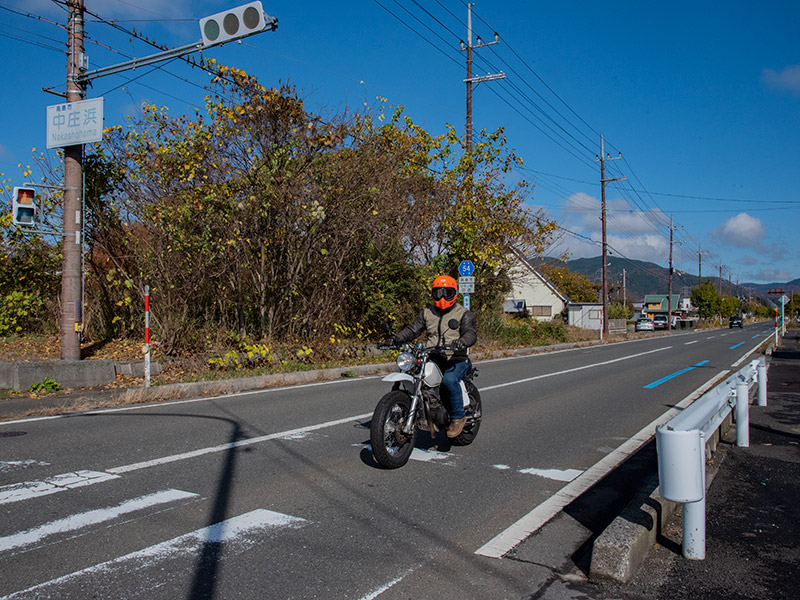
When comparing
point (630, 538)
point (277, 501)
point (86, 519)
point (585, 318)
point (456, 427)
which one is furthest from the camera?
point (585, 318)

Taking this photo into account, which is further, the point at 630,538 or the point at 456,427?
the point at 456,427

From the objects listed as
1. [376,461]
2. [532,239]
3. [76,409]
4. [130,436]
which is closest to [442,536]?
[376,461]

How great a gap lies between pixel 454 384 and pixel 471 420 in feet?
2.22

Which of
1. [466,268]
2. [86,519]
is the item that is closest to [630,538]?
[86,519]

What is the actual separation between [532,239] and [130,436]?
19468mm

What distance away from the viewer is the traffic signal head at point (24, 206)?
10.5 metres

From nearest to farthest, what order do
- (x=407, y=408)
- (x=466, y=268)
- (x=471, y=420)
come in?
(x=407, y=408) → (x=471, y=420) → (x=466, y=268)

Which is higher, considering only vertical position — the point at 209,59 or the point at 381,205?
the point at 209,59

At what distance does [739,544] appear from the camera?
173 inches

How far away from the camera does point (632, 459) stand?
22.8 ft

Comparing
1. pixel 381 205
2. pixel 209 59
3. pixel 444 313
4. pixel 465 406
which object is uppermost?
pixel 209 59

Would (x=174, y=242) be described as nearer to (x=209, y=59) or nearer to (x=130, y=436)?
(x=209, y=59)

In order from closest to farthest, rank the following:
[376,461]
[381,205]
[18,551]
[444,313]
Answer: [18,551]
[376,461]
[444,313]
[381,205]

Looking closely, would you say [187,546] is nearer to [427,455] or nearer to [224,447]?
[224,447]
